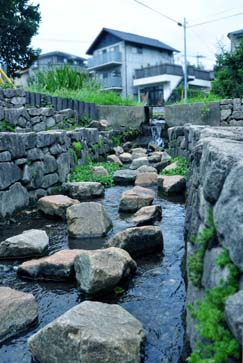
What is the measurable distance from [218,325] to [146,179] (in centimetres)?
634

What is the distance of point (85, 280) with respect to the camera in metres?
3.15

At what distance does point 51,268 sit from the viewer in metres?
3.49

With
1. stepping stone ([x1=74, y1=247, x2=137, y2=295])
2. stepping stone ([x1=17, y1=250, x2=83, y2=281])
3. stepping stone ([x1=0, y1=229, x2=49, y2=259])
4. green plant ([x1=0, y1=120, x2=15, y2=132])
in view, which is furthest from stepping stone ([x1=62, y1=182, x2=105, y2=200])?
stepping stone ([x1=74, y1=247, x2=137, y2=295])

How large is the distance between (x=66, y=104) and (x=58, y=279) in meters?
8.17

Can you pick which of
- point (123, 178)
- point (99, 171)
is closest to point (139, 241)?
point (123, 178)

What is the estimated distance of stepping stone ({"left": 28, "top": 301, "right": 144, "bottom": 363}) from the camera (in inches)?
83.4

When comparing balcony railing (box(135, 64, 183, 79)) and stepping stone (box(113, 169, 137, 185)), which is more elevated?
balcony railing (box(135, 64, 183, 79))

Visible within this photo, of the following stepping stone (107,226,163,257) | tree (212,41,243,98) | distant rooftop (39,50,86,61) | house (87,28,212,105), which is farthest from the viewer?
distant rooftop (39,50,86,61)

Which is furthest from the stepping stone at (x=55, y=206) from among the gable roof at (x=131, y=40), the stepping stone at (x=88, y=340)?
the gable roof at (x=131, y=40)

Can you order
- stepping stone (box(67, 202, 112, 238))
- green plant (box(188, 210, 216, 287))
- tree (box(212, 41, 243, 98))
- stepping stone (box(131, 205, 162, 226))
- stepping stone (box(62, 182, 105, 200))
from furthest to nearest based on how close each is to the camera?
tree (box(212, 41, 243, 98)) → stepping stone (box(62, 182, 105, 200)) → stepping stone (box(131, 205, 162, 226)) → stepping stone (box(67, 202, 112, 238)) → green plant (box(188, 210, 216, 287))

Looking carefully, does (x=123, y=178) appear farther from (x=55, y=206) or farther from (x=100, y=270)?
(x=100, y=270)

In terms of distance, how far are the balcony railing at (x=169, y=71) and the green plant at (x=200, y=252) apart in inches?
1225

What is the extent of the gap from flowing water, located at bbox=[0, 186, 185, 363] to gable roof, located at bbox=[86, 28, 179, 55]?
32346 mm

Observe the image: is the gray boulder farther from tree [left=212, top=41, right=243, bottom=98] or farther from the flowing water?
tree [left=212, top=41, right=243, bottom=98]
